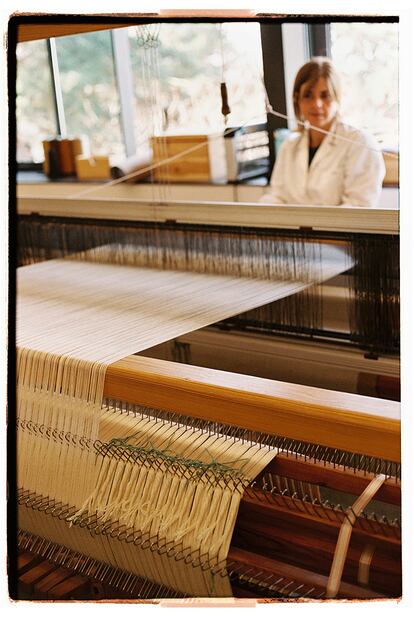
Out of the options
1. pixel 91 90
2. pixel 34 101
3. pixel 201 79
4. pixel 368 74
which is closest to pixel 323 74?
pixel 368 74

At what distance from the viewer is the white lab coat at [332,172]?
3006mm

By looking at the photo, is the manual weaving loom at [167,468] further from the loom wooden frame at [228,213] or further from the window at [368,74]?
the window at [368,74]

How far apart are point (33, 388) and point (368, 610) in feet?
3.39

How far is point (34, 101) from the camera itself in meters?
5.83

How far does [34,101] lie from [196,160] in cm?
206

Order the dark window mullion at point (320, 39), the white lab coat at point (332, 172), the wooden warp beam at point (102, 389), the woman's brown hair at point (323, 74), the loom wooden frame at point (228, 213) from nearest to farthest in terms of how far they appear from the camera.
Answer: the wooden warp beam at point (102, 389) → the loom wooden frame at point (228, 213) → the white lab coat at point (332, 172) → the woman's brown hair at point (323, 74) → the dark window mullion at point (320, 39)

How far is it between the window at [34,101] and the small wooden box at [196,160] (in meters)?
1.80

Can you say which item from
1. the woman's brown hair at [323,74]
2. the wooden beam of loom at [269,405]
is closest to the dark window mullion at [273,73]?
the woman's brown hair at [323,74]

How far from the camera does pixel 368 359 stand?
221cm

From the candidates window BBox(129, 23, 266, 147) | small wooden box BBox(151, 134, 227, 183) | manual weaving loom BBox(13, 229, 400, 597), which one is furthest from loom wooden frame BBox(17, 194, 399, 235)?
window BBox(129, 23, 266, 147)

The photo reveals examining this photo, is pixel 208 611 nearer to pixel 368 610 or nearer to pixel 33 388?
pixel 368 610

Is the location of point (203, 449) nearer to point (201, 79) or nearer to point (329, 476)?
point (329, 476)

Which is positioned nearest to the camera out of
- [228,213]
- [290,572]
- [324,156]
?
[290,572]
